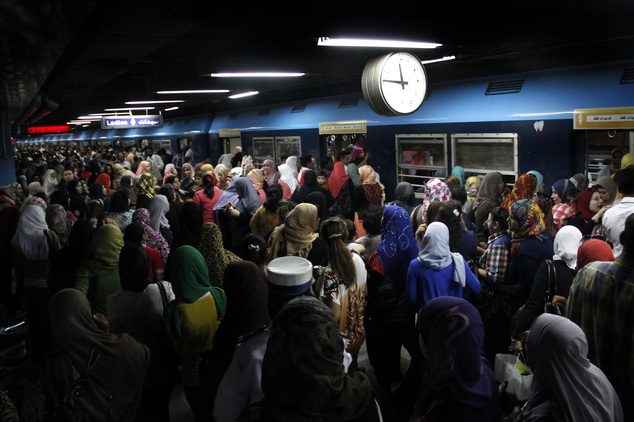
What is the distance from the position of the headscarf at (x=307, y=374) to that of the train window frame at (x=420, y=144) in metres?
6.67

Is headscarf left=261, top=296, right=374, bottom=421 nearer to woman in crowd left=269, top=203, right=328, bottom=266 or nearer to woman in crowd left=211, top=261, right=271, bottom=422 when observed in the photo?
woman in crowd left=211, top=261, right=271, bottom=422

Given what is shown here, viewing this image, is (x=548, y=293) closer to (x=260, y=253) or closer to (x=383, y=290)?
(x=383, y=290)

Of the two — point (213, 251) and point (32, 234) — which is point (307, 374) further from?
point (32, 234)

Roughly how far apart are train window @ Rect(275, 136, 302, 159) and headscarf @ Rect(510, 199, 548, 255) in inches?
341

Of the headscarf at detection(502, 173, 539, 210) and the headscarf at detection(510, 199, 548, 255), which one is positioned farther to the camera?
the headscarf at detection(502, 173, 539, 210)

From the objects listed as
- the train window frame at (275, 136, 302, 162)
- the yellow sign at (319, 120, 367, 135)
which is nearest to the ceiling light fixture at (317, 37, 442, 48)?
the yellow sign at (319, 120, 367, 135)

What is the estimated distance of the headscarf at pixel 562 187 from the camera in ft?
19.3

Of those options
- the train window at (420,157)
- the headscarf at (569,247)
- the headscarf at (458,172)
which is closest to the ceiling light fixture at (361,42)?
the headscarf at (458,172)

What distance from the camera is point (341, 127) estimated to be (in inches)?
408

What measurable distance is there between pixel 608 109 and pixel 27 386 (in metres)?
6.28

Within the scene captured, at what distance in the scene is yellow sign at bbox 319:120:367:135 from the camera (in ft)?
32.1

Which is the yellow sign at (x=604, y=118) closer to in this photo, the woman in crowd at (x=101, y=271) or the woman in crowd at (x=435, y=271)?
the woman in crowd at (x=435, y=271)

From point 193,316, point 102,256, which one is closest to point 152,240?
point 102,256

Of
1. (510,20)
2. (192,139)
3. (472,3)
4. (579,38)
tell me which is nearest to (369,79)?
(472,3)
